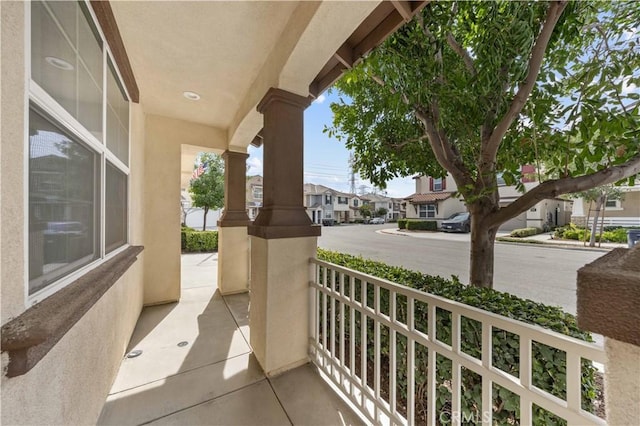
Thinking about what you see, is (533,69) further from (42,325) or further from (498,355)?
(42,325)

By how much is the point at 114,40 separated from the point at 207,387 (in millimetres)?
2913

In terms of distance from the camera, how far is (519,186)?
2.13 meters

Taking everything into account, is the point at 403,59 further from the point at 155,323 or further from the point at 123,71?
the point at 155,323

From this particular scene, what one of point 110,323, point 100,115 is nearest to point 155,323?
point 110,323

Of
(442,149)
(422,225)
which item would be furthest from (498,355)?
(422,225)

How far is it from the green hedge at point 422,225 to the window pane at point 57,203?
19.2 metres

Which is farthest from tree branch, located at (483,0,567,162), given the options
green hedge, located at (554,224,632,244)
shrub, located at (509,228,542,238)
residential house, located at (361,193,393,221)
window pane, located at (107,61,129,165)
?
residential house, located at (361,193,393,221)


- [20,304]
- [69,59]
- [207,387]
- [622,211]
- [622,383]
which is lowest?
[207,387]

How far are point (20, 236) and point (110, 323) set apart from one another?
1430 millimetres

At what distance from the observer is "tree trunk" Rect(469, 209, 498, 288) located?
7.99 ft

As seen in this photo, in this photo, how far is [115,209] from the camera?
222 centimetres

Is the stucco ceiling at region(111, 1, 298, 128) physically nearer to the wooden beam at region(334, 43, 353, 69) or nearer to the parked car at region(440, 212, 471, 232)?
the wooden beam at region(334, 43, 353, 69)

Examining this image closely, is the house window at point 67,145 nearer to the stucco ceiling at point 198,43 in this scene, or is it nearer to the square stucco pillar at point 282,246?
the stucco ceiling at point 198,43

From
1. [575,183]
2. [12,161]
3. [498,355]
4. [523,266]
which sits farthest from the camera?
[523,266]
